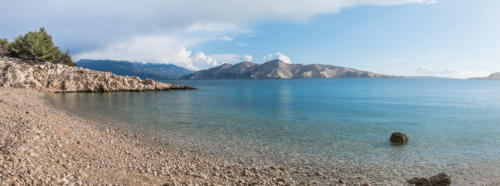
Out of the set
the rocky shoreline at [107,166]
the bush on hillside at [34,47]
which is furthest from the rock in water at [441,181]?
the bush on hillside at [34,47]

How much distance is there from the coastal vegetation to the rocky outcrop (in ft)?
21.7

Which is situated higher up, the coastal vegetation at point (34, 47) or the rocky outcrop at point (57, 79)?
the coastal vegetation at point (34, 47)

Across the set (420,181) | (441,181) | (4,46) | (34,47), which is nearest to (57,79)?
(34,47)

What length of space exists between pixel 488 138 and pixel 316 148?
1653 cm

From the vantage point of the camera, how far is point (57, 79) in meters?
69.8

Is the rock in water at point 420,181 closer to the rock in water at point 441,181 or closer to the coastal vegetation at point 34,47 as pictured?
the rock in water at point 441,181

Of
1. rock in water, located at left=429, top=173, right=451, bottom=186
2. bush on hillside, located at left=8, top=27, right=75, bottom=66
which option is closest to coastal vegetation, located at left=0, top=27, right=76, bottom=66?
bush on hillside, located at left=8, top=27, right=75, bottom=66

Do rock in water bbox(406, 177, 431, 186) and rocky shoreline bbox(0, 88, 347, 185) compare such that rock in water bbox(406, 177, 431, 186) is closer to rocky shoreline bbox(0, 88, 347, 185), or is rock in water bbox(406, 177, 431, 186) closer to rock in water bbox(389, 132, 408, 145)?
rocky shoreline bbox(0, 88, 347, 185)

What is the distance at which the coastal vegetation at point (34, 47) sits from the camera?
79.2 metres

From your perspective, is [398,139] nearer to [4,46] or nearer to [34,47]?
[34,47]

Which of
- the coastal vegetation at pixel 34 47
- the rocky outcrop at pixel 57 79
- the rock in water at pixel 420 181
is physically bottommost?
the rock in water at pixel 420 181

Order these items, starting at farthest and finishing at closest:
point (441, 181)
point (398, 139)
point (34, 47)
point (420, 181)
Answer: point (34, 47)
point (398, 139)
point (420, 181)
point (441, 181)

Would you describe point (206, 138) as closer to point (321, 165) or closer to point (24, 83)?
point (321, 165)

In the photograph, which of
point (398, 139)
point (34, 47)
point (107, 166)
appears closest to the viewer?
point (107, 166)
